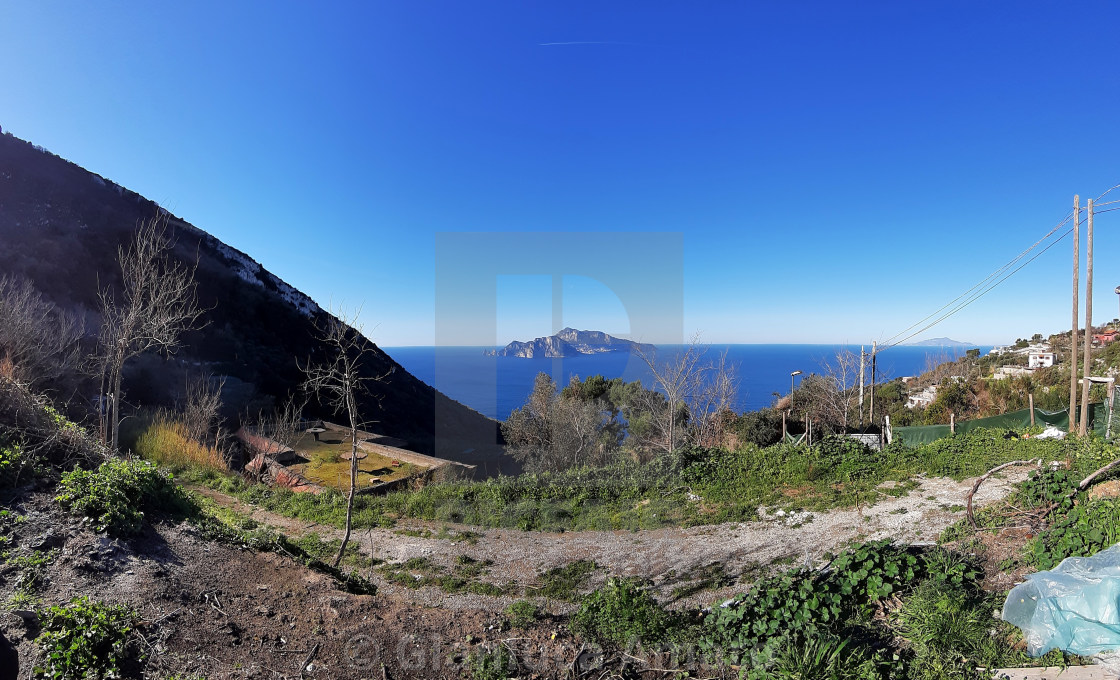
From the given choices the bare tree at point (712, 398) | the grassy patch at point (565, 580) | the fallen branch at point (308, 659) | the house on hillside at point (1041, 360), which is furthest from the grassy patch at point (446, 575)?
the house on hillside at point (1041, 360)

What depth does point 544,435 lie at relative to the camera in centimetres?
Answer: 1783

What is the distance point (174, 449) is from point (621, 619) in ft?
34.7

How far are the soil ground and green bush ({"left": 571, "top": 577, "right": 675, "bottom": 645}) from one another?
24cm

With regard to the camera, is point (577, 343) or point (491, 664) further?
point (577, 343)

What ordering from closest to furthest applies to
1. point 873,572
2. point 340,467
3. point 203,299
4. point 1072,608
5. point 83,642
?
1. point 83,642
2. point 1072,608
3. point 873,572
4. point 340,467
5. point 203,299

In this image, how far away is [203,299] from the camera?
2312cm

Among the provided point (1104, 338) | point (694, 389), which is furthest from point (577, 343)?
point (1104, 338)

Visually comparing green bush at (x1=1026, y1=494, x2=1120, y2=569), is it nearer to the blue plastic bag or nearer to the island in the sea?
the blue plastic bag

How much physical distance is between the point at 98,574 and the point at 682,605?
16.6 ft

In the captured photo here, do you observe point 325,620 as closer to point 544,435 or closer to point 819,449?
point 819,449

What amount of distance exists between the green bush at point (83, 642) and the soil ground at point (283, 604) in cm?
9

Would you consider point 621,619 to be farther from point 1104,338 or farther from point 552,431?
point 1104,338

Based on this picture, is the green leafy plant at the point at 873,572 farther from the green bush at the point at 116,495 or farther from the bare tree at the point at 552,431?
the bare tree at the point at 552,431

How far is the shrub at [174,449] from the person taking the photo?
948 cm
